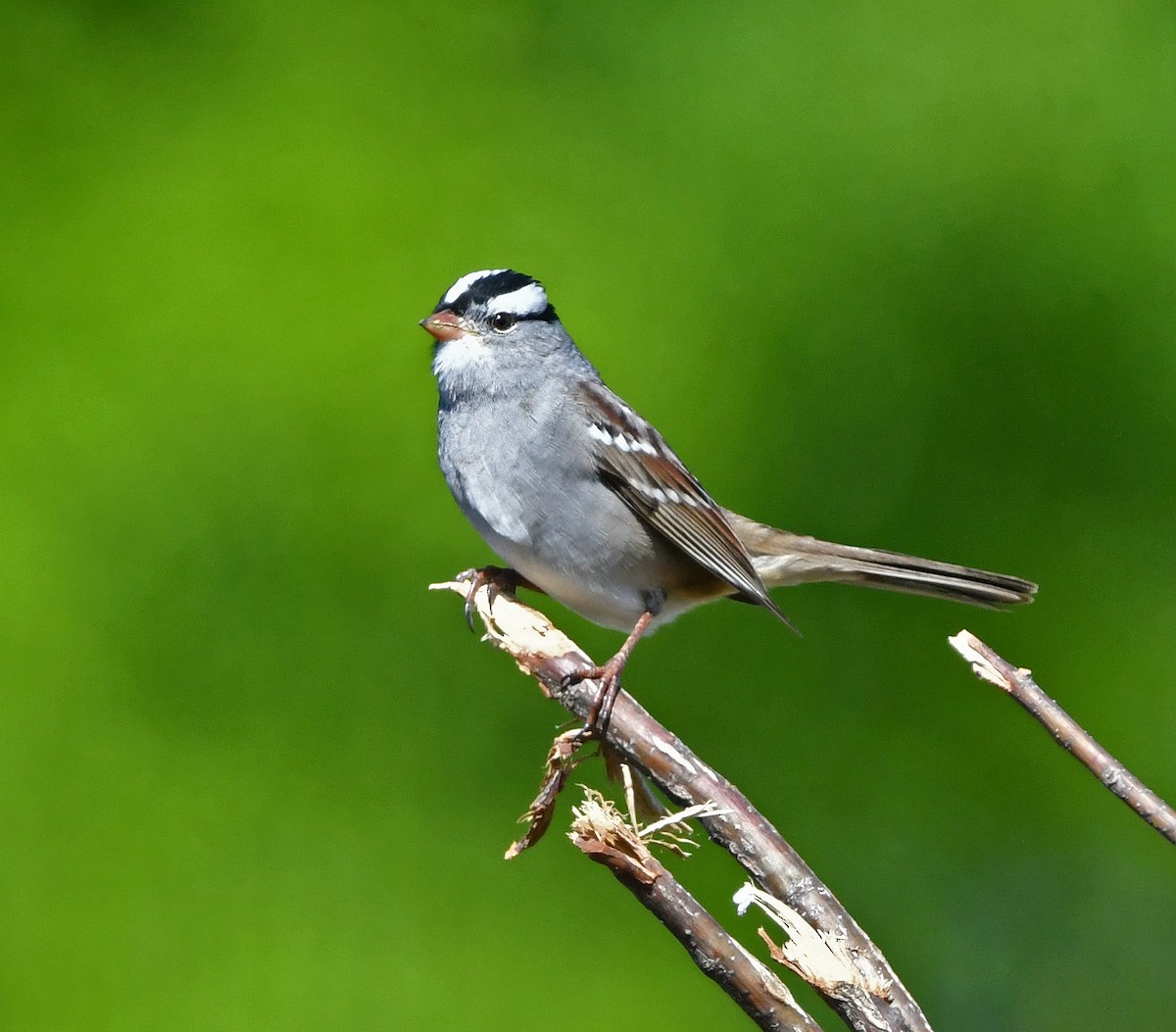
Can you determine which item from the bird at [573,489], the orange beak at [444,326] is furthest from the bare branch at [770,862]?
the orange beak at [444,326]

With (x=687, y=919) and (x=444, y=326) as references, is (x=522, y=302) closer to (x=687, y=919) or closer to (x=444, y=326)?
(x=444, y=326)

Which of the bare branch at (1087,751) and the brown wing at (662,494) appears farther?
the brown wing at (662,494)

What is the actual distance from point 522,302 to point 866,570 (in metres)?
0.74

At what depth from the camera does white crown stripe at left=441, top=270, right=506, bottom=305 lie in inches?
92.3

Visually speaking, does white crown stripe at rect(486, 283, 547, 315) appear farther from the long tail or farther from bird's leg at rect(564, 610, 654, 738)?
bird's leg at rect(564, 610, 654, 738)

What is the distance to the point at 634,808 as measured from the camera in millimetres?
1502

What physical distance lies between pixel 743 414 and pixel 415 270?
2.45ft

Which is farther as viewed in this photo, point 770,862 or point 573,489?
point 573,489

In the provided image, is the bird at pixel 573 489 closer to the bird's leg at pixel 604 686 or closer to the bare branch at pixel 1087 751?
the bird's leg at pixel 604 686

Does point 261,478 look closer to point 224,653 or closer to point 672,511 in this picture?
point 224,653

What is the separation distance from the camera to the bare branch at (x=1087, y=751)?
3.76ft

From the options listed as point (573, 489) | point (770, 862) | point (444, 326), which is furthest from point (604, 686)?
point (444, 326)

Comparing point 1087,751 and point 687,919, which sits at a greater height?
point 1087,751

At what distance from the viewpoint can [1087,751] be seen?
3.86 feet
